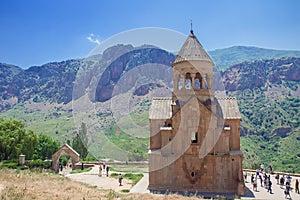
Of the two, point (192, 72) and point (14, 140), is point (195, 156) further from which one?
point (14, 140)

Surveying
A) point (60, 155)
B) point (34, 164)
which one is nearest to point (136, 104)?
point (60, 155)

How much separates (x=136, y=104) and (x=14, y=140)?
9004 cm

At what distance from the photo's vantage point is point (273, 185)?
20969 mm

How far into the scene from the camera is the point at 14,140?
31.0m

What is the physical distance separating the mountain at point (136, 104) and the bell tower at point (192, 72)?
118 feet

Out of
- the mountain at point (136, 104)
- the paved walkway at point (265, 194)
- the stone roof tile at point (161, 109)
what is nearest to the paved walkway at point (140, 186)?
the paved walkway at point (265, 194)

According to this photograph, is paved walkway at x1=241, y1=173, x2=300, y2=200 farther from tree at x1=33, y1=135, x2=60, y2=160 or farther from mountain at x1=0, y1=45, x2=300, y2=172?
mountain at x1=0, y1=45, x2=300, y2=172

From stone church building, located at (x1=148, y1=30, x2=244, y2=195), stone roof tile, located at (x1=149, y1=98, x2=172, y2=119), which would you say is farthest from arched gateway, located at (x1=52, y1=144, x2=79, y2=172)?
stone church building, located at (x1=148, y1=30, x2=244, y2=195)

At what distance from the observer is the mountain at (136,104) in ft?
248

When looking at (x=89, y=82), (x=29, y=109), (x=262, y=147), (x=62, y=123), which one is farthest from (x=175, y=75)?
(x=29, y=109)

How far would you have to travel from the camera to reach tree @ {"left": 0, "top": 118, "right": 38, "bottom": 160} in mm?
30438

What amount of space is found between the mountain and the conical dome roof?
119ft

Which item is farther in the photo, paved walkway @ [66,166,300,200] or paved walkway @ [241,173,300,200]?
paved walkway @ [66,166,300,200]

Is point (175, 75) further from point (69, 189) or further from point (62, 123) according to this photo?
point (62, 123)
